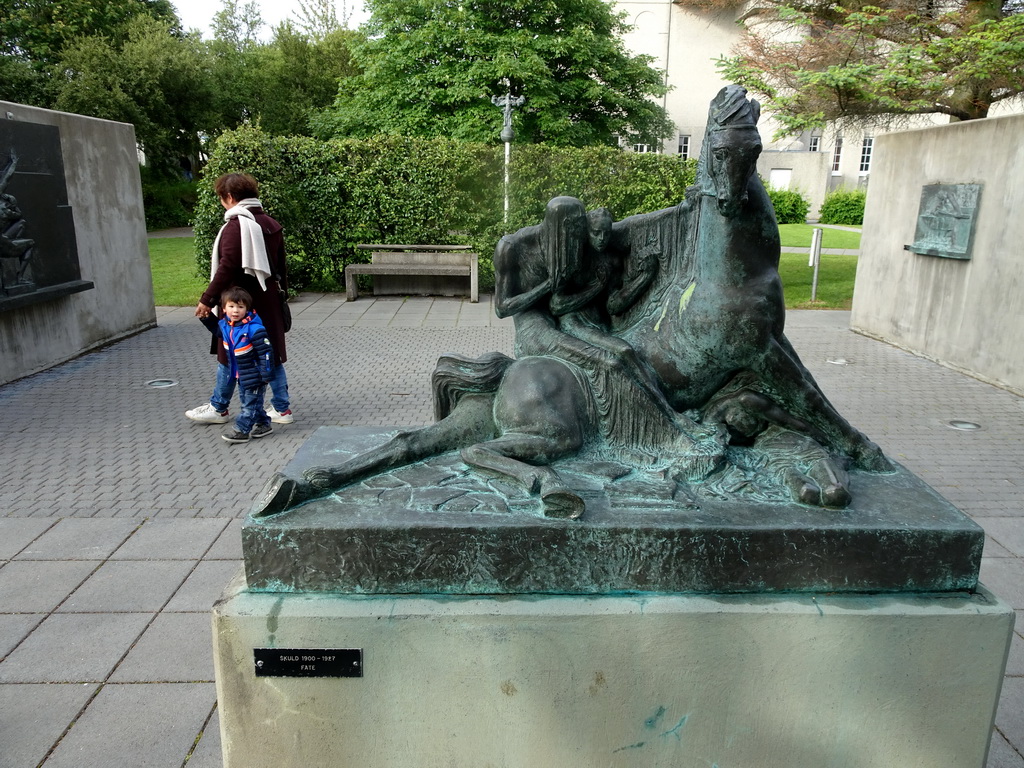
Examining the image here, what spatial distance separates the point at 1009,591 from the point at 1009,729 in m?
1.31

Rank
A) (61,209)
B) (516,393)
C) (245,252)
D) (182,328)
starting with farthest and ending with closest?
1. (182,328)
2. (61,209)
3. (245,252)
4. (516,393)

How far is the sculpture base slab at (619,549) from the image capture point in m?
2.38

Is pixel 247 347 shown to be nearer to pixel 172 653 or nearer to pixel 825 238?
pixel 172 653

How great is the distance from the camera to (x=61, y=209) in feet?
28.6

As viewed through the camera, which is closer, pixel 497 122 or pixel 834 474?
pixel 834 474

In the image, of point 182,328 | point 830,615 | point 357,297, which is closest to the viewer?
point 830,615

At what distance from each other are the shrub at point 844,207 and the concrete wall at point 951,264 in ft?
77.8

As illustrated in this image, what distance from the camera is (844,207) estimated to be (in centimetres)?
3275

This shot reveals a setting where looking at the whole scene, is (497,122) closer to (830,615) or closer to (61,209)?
(61,209)

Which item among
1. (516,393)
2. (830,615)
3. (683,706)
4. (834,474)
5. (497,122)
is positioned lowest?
(683,706)

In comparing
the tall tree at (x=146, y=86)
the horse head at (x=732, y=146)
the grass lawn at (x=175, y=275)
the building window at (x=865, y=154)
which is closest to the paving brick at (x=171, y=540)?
the horse head at (x=732, y=146)

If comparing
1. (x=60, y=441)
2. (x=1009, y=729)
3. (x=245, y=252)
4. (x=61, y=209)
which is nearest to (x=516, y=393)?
(x=1009, y=729)

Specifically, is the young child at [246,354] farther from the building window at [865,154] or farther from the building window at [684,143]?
the building window at [865,154]

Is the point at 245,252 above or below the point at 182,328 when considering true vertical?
above
